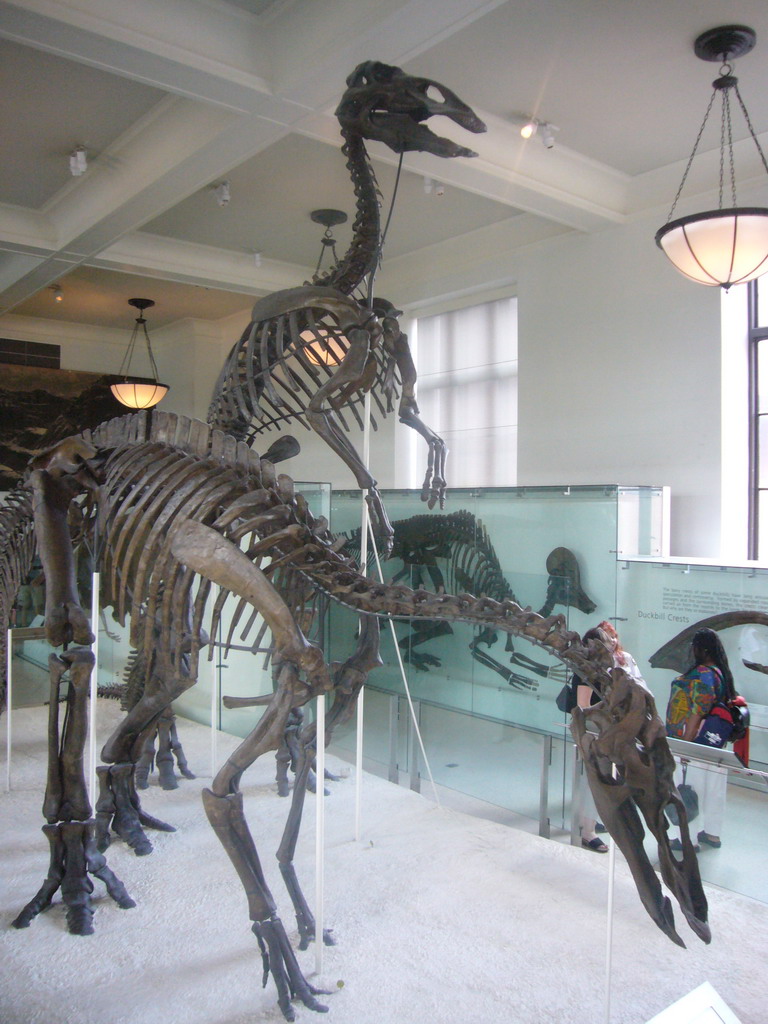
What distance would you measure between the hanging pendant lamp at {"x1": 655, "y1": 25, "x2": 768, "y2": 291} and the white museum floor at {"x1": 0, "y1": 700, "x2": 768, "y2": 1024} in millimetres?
2945

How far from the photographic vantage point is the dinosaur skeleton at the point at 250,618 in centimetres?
188

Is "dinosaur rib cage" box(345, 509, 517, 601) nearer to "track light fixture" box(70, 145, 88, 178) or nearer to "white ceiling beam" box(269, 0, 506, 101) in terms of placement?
"white ceiling beam" box(269, 0, 506, 101)

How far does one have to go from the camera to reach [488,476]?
7.65 metres

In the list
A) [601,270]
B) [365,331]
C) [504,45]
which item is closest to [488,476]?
[601,270]

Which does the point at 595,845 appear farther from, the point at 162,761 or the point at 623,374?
the point at 623,374

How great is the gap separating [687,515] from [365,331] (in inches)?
129

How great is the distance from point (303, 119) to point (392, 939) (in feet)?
14.3

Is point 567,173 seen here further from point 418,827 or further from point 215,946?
point 215,946

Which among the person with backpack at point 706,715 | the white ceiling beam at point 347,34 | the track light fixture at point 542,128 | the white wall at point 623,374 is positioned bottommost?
the person with backpack at point 706,715

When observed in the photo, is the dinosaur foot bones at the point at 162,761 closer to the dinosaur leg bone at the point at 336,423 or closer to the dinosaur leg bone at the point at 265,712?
the dinosaur leg bone at the point at 336,423

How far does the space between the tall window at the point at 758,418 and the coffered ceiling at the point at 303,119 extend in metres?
0.81

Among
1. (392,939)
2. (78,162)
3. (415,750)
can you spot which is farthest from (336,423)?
(78,162)

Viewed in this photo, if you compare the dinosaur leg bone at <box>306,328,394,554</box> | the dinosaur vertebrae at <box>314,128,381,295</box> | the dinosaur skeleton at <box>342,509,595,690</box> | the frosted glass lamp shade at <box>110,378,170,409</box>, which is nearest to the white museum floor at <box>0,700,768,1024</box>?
the dinosaur skeleton at <box>342,509,595,690</box>

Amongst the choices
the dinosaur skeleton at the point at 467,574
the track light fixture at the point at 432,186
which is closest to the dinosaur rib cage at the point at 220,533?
the dinosaur skeleton at the point at 467,574
